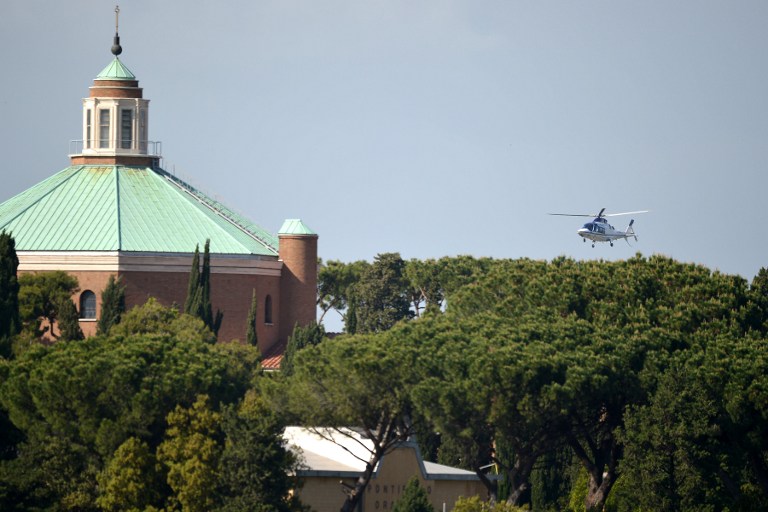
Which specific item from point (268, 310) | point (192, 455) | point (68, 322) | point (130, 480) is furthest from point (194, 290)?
point (130, 480)

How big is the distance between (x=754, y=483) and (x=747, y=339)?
16.6 feet

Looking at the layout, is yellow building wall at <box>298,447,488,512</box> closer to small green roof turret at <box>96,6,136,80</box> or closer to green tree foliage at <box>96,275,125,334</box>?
green tree foliage at <box>96,275,125,334</box>

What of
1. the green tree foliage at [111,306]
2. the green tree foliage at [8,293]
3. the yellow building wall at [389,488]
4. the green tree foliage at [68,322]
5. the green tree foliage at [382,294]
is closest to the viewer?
the yellow building wall at [389,488]

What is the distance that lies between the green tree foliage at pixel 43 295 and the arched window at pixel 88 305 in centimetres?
222

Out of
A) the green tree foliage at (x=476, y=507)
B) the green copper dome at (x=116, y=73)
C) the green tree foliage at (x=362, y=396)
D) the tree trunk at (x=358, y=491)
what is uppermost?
the green copper dome at (x=116, y=73)

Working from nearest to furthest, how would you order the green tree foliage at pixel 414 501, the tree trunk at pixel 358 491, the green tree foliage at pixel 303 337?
the green tree foliage at pixel 414 501
the tree trunk at pixel 358 491
the green tree foliage at pixel 303 337

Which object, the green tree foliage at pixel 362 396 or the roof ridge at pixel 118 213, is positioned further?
the roof ridge at pixel 118 213

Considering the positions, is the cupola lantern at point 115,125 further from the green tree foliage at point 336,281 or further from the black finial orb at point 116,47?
the green tree foliage at point 336,281

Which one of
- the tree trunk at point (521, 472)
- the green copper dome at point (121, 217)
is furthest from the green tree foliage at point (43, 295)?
the tree trunk at point (521, 472)

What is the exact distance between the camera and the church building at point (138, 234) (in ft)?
338

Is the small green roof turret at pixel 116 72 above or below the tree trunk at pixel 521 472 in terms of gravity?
above

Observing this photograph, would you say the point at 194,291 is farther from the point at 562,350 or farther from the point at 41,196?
the point at 562,350

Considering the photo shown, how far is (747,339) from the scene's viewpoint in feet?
248

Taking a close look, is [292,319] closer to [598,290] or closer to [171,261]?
[171,261]
